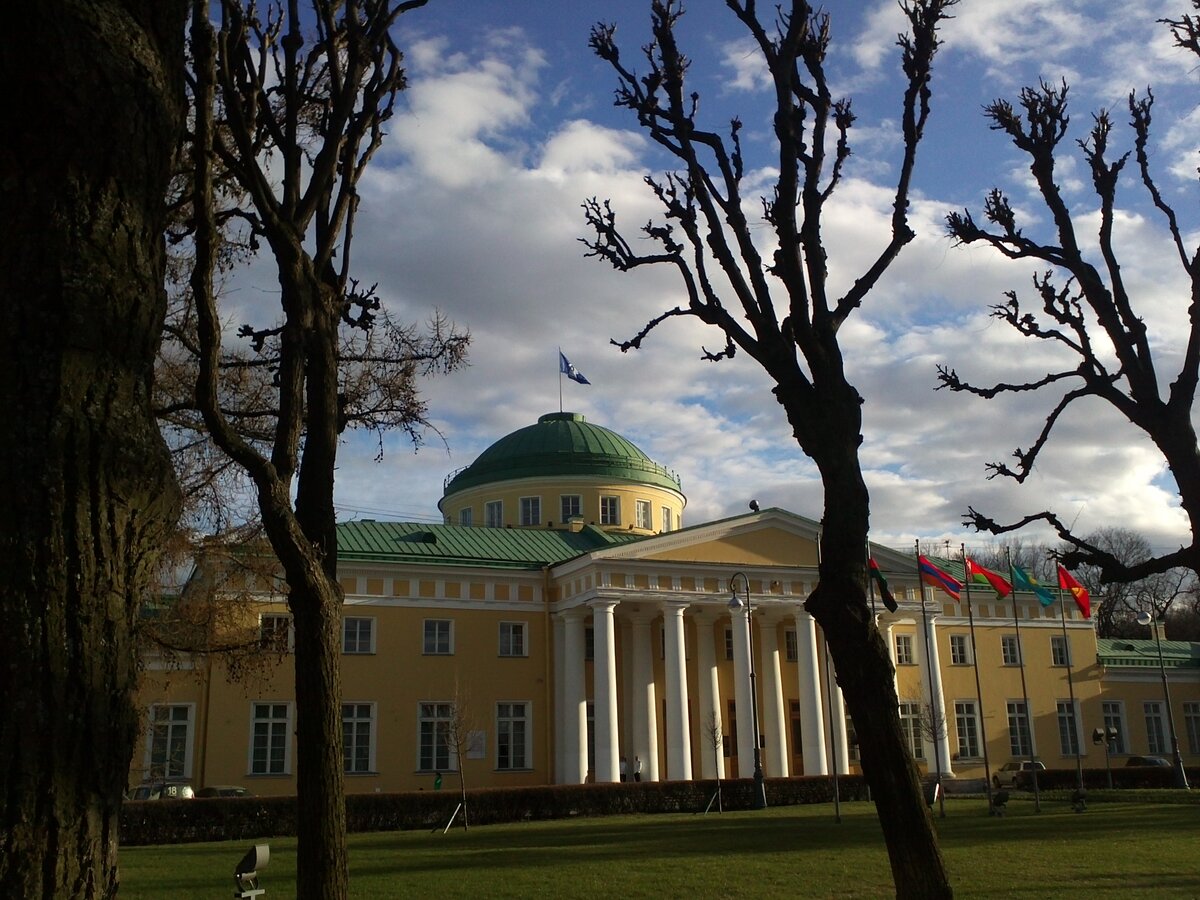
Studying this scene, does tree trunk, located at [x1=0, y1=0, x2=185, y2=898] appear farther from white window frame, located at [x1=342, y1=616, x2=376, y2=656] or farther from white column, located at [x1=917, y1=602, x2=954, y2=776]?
white column, located at [x1=917, y1=602, x2=954, y2=776]

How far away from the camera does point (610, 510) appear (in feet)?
159

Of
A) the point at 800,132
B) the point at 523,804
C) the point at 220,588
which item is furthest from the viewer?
the point at 523,804

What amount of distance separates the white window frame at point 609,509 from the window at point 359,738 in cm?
1501

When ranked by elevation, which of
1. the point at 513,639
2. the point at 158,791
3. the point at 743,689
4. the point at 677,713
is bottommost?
the point at 158,791

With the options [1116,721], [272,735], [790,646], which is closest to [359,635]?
[272,735]

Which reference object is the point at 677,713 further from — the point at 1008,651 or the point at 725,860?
the point at 725,860

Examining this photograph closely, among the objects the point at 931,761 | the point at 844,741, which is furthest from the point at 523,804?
the point at 931,761

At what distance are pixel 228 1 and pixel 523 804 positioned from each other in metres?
22.9

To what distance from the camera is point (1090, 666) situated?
4891 cm

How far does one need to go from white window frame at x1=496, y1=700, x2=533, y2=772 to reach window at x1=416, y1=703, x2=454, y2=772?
1914 millimetres

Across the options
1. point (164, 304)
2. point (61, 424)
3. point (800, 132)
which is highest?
point (800, 132)

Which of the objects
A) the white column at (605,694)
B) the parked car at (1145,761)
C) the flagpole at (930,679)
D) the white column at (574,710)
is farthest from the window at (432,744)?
the parked car at (1145,761)

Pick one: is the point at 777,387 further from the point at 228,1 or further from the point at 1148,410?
the point at 228,1

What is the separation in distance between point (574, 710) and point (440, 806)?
10709 mm
